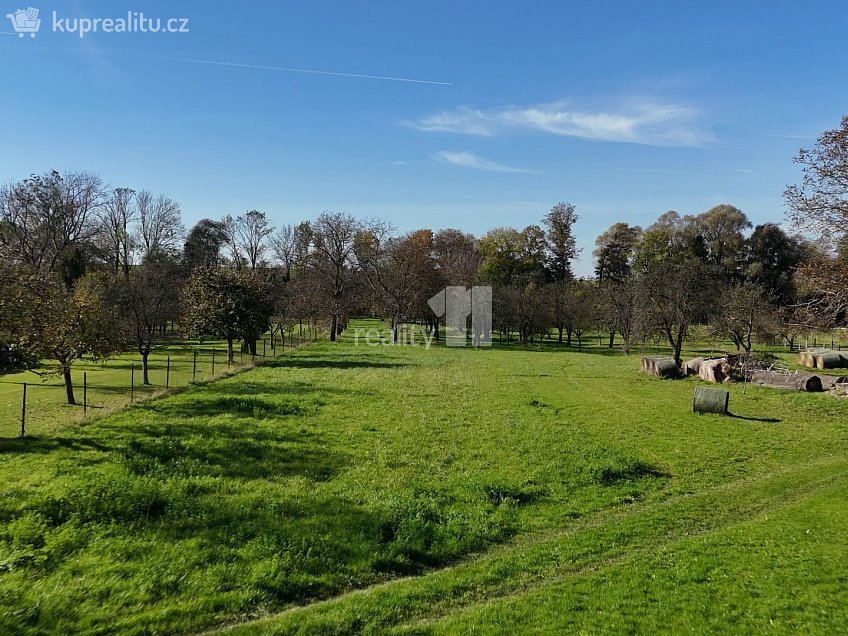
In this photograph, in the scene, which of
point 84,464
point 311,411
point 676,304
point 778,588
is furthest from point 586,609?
point 676,304

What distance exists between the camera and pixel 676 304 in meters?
32.4

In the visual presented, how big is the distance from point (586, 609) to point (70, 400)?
21.2 m

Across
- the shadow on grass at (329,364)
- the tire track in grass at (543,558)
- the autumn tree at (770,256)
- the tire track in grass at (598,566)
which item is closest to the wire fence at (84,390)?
the shadow on grass at (329,364)

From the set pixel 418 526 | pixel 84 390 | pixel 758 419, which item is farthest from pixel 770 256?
pixel 84 390

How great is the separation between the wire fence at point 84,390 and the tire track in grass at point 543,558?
37.5 feet

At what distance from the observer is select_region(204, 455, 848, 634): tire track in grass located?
6020mm

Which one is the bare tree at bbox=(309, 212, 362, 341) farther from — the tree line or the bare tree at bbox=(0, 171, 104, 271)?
the bare tree at bbox=(0, 171, 104, 271)

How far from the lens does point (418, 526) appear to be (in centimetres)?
853

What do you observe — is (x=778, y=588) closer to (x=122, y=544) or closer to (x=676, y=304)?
(x=122, y=544)

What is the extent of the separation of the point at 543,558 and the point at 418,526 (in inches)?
82.9

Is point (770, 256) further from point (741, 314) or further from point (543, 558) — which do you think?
point (543, 558)

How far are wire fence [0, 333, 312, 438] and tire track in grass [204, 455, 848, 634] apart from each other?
37.5 feet

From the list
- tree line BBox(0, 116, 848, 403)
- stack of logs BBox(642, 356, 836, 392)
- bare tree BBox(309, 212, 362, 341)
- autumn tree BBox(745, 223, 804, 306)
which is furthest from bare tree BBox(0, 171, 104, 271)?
autumn tree BBox(745, 223, 804, 306)

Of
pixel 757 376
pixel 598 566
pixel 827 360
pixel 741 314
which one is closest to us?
pixel 598 566
